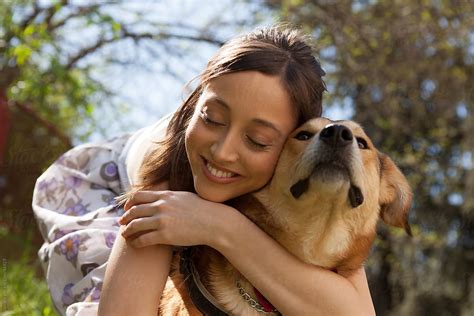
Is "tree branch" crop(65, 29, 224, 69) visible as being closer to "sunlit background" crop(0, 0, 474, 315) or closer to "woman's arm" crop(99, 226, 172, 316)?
"sunlit background" crop(0, 0, 474, 315)

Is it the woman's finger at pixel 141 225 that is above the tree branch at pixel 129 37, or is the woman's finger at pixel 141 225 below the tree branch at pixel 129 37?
above

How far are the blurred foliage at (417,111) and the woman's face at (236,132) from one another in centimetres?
504

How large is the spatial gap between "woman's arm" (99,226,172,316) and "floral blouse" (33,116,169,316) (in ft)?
0.93

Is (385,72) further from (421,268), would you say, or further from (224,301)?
(224,301)

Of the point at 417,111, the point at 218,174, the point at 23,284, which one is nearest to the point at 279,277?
the point at 218,174

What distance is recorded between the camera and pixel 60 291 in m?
2.91

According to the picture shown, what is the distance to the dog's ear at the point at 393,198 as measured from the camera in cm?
249

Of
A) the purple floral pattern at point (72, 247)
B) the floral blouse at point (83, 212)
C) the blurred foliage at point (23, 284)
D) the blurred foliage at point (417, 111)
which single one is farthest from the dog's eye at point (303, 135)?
the blurred foliage at point (417, 111)

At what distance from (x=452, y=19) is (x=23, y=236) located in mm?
5407

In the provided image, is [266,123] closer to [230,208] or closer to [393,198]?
[230,208]

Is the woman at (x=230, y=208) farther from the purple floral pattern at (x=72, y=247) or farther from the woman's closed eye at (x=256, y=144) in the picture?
the purple floral pattern at (x=72, y=247)

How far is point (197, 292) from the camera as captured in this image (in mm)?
2318

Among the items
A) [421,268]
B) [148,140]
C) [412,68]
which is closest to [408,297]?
[421,268]

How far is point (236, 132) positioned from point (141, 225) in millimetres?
420
